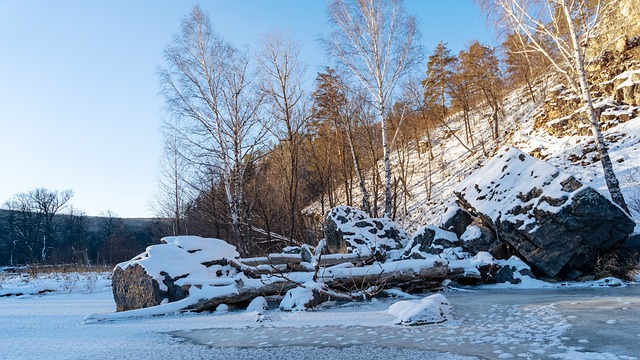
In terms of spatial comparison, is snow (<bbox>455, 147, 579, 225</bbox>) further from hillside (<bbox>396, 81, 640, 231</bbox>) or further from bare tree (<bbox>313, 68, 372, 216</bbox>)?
bare tree (<bbox>313, 68, 372, 216</bbox>)

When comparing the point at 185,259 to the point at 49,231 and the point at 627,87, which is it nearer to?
the point at 627,87

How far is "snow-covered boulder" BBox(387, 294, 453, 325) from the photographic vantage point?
15.1 feet

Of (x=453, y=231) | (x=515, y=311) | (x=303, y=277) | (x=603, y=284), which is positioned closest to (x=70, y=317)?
(x=303, y=277)

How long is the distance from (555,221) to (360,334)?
631cm

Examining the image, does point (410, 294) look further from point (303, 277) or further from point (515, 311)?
point (515, 311)

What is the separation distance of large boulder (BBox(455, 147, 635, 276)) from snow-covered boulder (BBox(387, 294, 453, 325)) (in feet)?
14.7

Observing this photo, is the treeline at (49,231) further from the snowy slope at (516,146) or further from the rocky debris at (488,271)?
the rocky debris at (488,271)

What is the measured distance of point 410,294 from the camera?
7.85m

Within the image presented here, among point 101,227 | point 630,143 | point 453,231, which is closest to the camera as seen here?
point 453,231

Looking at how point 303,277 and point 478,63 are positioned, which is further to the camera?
point 478,63

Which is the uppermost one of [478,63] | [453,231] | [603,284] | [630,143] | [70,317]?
[478,63]

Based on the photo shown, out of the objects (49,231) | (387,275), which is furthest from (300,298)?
(49,231)

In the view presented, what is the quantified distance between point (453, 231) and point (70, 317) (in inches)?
356

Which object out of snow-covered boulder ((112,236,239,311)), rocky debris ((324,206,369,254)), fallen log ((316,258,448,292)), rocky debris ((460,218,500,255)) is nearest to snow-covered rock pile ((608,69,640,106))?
rocky debris ((460,218,500,255))
